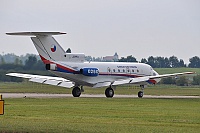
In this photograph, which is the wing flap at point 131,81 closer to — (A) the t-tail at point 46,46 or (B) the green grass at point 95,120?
(A) the t-tail at point 46,46

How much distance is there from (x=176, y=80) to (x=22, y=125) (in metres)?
78.9

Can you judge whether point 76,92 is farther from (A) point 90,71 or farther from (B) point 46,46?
(B) point 46,46

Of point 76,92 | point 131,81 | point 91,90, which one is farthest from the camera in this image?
point 91,90

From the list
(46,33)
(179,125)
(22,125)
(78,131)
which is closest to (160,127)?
(179,125)

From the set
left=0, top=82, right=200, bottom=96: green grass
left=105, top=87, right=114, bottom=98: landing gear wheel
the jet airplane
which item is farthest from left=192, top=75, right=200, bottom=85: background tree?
left=105, top=87, right=114, bottom=98: landing gear wheel

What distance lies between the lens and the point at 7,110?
1510 inches

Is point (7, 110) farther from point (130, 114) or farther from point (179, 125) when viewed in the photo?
point (179, 125)

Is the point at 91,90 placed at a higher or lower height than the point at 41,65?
lower

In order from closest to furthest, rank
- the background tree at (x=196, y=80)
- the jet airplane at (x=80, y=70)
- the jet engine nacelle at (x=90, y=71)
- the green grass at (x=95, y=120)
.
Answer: the green grass at (x=95, y=120) → the jet airplane at (x=80, y=70) → the jet engine nacelle at (x=90, y=71) → the background tree at (x=196, y=80)

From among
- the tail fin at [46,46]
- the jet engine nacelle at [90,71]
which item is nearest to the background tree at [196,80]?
the jet engine nacelle at [90,71]

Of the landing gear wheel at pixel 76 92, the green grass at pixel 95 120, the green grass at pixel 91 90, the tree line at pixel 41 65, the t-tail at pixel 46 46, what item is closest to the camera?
the green grass at pixel 95 120

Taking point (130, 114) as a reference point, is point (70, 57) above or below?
above

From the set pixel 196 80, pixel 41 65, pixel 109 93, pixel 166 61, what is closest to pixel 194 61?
pixel 166 61

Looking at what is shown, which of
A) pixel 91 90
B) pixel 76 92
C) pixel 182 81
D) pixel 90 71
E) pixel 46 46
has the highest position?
pixel 46 46
